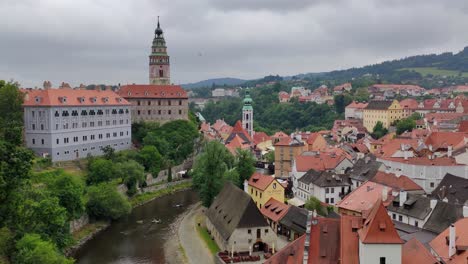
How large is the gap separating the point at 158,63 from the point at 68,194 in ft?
185

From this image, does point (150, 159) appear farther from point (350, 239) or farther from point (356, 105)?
point (356, 105)

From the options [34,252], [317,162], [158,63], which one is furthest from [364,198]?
[158,63]

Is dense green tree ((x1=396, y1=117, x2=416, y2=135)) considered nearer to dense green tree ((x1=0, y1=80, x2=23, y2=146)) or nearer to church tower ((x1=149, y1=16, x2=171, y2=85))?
church tower ((x1=149, y1=16, x2=171, y2=85))

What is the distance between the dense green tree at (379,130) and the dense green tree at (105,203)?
6206 cm

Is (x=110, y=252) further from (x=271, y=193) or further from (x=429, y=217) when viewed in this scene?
(x=429, y=217)

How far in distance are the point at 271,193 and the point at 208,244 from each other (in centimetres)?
874

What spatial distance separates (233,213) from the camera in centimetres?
Answer: 3884

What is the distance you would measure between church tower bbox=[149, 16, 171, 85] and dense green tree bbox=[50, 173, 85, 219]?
53.9 m

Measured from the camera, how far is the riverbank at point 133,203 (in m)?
41.4

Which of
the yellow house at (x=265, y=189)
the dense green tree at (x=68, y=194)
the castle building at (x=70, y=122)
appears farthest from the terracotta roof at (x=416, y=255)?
the castle building at (x=70, y=122)

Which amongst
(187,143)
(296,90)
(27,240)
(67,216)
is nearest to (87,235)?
(67,216)

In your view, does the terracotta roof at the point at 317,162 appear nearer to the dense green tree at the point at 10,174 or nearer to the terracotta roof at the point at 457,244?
the terracotta roof at the point at 457,244

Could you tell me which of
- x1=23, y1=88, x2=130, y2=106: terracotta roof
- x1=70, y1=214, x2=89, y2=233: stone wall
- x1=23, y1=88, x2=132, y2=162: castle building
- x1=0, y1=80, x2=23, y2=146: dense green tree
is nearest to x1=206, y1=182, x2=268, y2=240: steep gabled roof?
x1=70, y1=214, x2=89, y2=233: stone wall

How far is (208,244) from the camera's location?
40.7 meters
